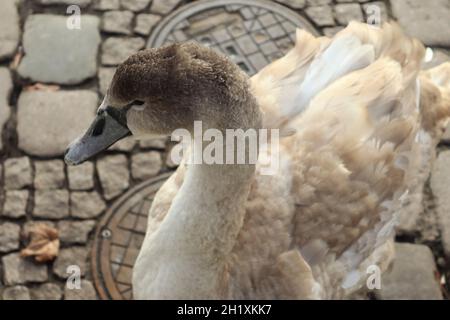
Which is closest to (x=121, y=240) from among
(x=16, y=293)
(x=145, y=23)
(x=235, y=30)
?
(x=16, y=293)

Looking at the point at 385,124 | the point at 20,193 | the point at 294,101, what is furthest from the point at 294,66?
the point at 20,193

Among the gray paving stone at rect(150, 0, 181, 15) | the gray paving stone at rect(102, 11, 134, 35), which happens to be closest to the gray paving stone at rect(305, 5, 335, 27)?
the gray paving stone at rect(150, 0, 181, 15)

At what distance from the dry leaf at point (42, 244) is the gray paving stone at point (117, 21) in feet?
5.59

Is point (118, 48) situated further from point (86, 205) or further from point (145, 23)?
point (86, 205)

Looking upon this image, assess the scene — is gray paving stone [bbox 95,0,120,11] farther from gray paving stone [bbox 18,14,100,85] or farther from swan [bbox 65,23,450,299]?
swan [bbox 65,23,450,299]

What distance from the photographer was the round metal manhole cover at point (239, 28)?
5035 mm

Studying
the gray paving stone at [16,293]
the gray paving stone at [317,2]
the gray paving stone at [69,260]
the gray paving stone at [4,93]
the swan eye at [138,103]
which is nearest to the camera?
the swan eye at [138,103]

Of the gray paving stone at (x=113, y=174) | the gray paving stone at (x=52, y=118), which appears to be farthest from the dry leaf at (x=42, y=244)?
the gray paving stone at (x=52, y=118)

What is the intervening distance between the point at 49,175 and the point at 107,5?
1575mm

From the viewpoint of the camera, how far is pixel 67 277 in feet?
13.3

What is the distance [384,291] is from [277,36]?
217 cm

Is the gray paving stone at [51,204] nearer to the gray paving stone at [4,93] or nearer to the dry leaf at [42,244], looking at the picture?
the dry leaf at [42,244]

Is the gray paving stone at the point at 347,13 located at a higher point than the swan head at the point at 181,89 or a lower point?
lower

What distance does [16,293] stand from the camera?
397 cm
